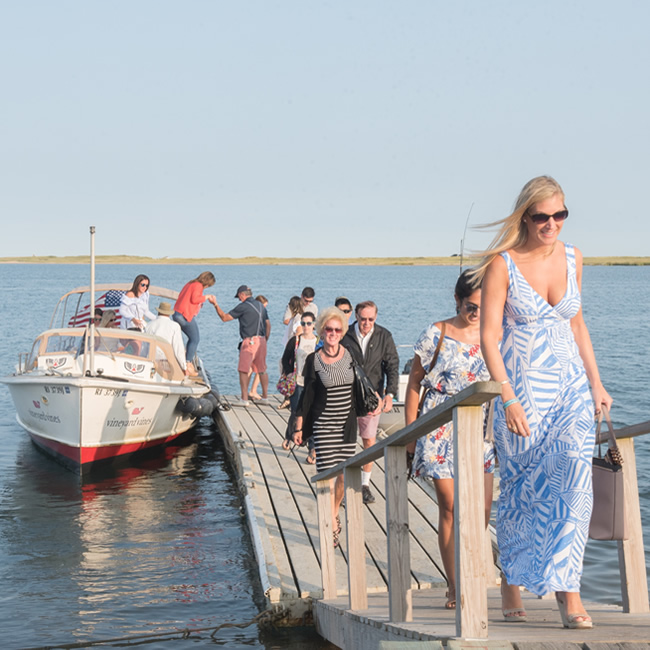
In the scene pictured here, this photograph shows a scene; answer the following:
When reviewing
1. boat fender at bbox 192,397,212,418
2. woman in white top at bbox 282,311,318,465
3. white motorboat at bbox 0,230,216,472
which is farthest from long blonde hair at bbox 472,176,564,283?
boat fender at bbox 192,397,212,418

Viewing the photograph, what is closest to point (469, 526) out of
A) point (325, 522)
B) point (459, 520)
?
point (459, 520)

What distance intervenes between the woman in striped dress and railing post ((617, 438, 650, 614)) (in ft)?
9.55

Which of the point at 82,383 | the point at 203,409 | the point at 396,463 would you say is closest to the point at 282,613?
the point at 396,463

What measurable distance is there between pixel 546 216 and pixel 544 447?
919mm

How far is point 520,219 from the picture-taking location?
345cm

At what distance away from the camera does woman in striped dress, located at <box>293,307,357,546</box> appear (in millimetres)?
6516

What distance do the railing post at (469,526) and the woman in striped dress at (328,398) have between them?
3689mm

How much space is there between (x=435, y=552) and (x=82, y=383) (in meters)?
6.83

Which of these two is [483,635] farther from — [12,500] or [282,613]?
[12,500]

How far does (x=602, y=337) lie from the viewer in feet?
136

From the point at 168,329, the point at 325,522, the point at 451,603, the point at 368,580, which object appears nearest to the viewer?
the point at 451,603

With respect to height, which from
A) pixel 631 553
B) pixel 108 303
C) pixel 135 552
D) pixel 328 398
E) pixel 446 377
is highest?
pixel 108 303

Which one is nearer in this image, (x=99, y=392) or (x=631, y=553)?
(x=631, y=553)

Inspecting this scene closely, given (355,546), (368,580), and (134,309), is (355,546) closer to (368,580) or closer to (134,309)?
(368,580)
